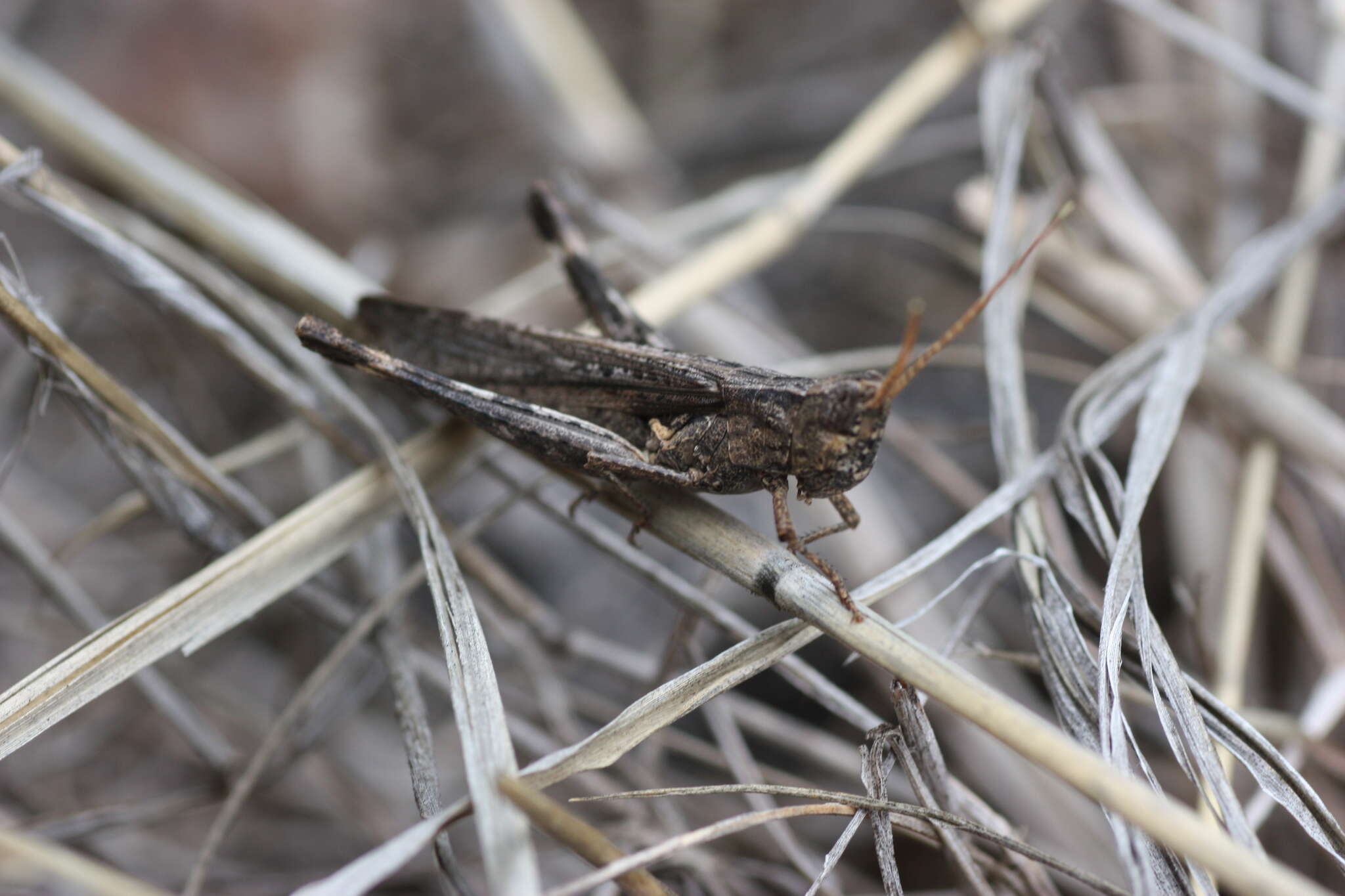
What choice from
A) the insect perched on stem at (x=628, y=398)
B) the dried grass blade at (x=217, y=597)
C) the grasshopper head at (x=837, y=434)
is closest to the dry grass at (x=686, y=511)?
the dried grass blade at (x=217, y=597)

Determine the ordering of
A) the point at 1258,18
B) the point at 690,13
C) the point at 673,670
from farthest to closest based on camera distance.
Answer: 1. the point at 690,13
2. the point at 1258,18
3. the point at 673,670

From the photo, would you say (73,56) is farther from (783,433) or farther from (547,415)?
(783,433)

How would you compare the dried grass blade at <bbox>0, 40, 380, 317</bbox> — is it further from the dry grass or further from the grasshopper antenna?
the grasshopper antenna

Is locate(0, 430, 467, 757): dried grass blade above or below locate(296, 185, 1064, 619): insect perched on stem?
below

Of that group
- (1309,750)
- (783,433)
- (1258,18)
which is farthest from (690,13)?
(1309,750)

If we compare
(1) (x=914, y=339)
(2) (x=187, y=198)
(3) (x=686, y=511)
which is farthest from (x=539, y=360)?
(2) (x=187, y=198)

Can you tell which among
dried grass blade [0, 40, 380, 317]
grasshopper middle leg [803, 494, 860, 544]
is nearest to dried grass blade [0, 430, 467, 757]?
dried grass blade [0, 40, 380, 317]

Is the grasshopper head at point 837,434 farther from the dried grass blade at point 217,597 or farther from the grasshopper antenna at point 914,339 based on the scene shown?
the dried grass blade at point 217,597
